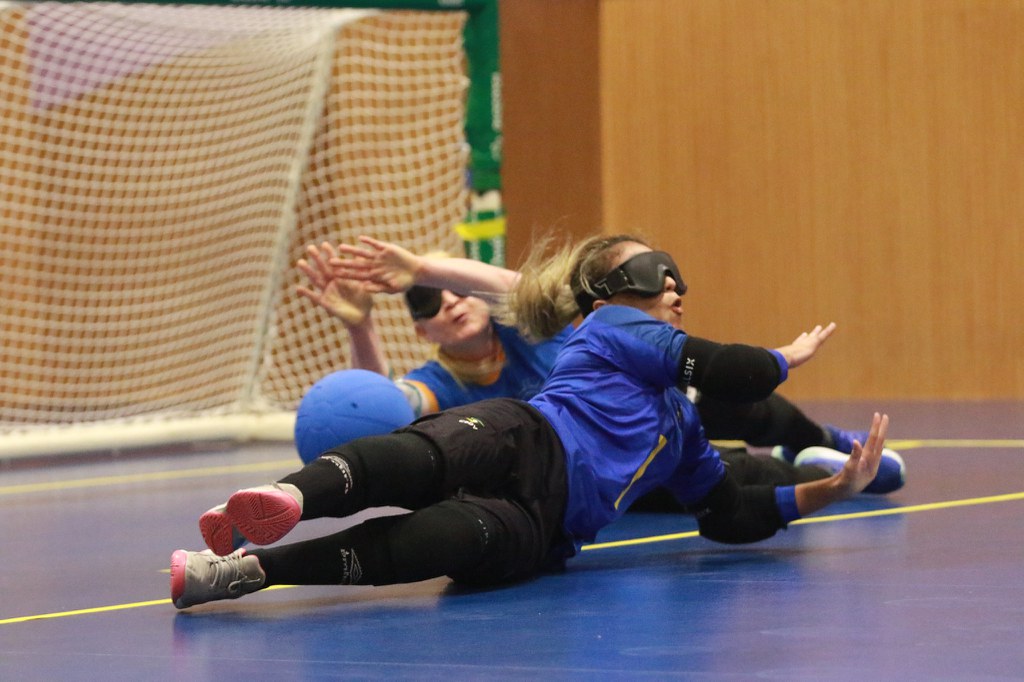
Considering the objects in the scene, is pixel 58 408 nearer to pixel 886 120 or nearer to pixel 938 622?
pixel 886 120

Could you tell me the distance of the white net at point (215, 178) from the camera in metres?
7.13

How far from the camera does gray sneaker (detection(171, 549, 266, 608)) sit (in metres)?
2.61

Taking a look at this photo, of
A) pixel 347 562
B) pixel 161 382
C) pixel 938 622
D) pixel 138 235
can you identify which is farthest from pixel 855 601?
pixel 138 235

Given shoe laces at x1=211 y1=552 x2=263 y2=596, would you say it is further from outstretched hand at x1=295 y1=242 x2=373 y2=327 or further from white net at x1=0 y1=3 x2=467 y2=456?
white net at x1=0 y1=3 x2=467 y2=456

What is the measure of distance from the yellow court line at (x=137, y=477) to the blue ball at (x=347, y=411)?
1.30 meters

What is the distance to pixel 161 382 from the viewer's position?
8.07 m

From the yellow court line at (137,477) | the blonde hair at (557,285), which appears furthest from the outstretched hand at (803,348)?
the yellow court line at (137,477)

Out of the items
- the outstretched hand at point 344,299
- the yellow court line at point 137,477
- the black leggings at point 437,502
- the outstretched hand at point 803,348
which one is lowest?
the yellow court line at point 137,477

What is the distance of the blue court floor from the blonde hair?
573mm

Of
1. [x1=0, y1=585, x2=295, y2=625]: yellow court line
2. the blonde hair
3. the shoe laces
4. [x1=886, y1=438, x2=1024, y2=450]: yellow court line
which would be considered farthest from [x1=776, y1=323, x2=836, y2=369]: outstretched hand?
[x1=886, y1=438, x2=1024, y2=450]: yellow court line

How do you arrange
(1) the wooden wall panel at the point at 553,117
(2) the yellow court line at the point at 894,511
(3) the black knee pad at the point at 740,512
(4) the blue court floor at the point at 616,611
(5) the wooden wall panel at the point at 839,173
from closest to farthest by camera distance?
(4) the blue court floor at the point at 616,611 < (3) the black knee pad at the point at 740,512 < (2) the yellow court line at the point at 894,511 < (5) the wooden wall panel at the point at 839,173 < (1) the wooden wall panel at the point at 553,117

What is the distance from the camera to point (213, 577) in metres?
2.63

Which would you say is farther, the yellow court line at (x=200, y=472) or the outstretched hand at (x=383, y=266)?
the yellow court line at (x=200, y=472)

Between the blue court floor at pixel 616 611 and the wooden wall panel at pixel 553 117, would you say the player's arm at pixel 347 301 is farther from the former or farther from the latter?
the wooden wall panel at pixel 553 117
